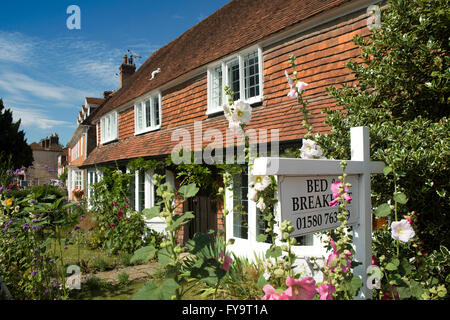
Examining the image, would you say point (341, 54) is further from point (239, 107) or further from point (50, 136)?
point (50, 136)

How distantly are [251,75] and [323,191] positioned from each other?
6.35m

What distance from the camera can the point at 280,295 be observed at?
150cm

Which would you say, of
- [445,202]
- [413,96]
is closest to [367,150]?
[445,202]

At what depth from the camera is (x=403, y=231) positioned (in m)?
2.05

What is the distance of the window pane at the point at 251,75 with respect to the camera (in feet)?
26.5

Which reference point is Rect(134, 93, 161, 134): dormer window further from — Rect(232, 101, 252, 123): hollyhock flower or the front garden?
Rect(232, 101, 252, 123): hollyhock flower

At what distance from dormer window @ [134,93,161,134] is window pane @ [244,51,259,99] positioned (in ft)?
14.9

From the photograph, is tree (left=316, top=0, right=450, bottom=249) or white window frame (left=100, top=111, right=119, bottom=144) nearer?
tree (left=316, top=0, right=450, bottom=249)

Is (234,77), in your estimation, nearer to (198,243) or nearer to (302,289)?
(198,243)

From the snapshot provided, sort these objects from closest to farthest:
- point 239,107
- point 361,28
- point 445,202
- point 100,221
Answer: point 239,107 < point 445,202 < point 361,28 < point 100,221

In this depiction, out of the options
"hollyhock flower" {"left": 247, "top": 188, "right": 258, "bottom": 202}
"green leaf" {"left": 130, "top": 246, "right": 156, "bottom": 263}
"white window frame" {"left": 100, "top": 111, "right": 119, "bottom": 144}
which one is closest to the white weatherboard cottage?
"hollyhock flower" {"left": 247, "top": 188, "right": 258, "bottom": 202}

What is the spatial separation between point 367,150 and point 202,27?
13.4 metres

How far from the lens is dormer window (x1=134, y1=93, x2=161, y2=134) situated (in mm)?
12485

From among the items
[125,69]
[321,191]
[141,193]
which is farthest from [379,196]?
[125,69]
